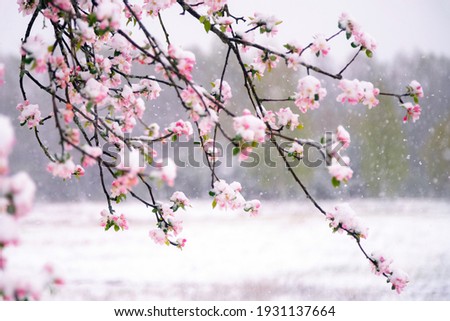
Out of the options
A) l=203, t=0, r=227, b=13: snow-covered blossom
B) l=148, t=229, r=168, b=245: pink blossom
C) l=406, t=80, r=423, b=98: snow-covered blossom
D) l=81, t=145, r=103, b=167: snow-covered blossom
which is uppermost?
l=203, t=0, r=227, b=13: snow-covered blossom

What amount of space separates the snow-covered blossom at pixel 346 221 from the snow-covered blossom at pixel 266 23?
0.48 m

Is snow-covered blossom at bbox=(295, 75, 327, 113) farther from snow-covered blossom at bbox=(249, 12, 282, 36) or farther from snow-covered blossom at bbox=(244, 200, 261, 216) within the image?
snow-covered blossom at bbox=(244, 200, 261, 216)

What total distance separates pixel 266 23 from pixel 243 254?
255cm

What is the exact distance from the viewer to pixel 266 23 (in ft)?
4.21

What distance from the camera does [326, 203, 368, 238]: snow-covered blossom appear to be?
4.26 feet

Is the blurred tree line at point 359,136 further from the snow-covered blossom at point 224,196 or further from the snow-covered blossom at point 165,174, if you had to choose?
the snow-covered blossom at point 165,174

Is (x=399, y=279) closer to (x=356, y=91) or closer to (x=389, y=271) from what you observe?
(x=389, y=271)

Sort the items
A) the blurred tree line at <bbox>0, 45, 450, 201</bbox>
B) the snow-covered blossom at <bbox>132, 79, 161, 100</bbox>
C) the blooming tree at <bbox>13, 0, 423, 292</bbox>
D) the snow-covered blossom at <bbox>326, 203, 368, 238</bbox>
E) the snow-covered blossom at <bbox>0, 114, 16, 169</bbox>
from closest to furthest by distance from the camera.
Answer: the snow-covered blossom at <bbox>0, 114, 16, 169</bbox> < the blooming tree at <bbox>13, 0, 423, 292</bbox> < the snow-covered blossom at <bbox>326, 203, 368, 238</bbox> < the snow-covered blossom at <bbox>132, 79, 161, 100</bbox> < the blurred tree line at <bbox>0, 45, 450, 201</bbox>

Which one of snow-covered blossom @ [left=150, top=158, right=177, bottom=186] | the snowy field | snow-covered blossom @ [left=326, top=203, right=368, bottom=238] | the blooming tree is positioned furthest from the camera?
the snowy field

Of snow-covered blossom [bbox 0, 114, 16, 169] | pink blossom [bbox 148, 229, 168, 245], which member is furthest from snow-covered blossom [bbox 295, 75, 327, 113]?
snow-covered blossom [bbox 0, 114, 16, 169]

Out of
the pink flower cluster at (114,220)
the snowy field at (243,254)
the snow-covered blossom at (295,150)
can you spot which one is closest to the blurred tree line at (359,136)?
the snowy field at (243,254)

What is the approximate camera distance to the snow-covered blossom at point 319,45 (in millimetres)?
1323

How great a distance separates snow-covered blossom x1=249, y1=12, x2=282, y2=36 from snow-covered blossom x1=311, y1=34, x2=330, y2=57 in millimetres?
108

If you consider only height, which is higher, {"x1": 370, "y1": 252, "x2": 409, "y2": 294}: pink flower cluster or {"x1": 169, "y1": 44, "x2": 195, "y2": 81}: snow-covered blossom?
{"x1": 169, "y1": 44, "x2": 195, "y2": 81}: snow-covered blossom
